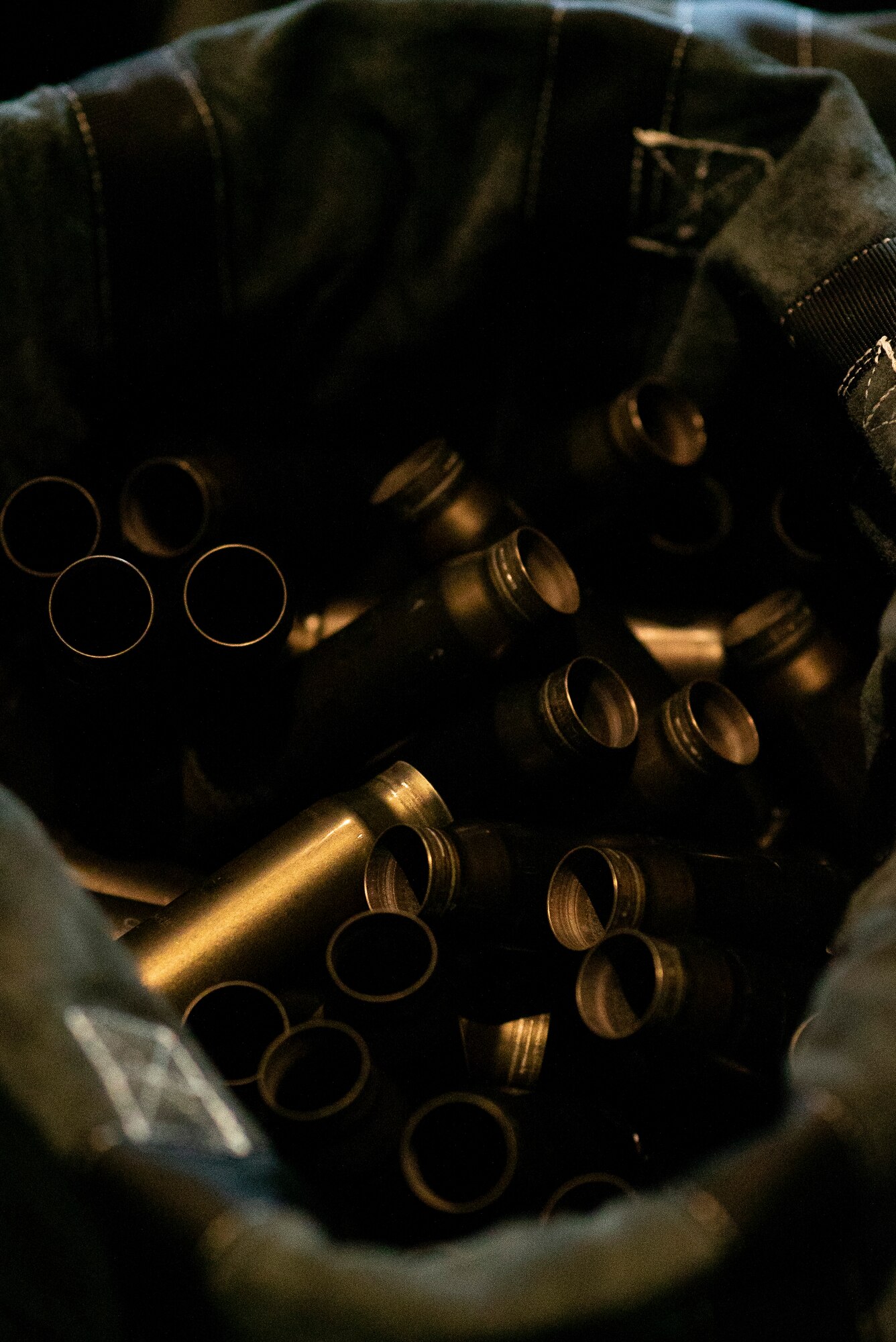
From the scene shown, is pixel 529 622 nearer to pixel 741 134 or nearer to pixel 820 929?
pixel 820 929

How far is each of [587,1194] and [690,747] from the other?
1.35ft

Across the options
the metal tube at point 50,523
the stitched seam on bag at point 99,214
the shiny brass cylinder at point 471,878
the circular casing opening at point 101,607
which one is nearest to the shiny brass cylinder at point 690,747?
the shiny brass cylinder at point 471,878

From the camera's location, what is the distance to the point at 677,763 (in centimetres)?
102

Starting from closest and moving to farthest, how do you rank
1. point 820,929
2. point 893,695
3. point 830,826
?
point 893,695, point 820,929, point 830,826

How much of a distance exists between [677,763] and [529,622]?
20 centimetres

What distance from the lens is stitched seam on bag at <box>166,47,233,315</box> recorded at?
3.56 ft

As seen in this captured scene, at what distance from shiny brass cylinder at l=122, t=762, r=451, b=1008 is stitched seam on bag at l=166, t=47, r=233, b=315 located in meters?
0.59

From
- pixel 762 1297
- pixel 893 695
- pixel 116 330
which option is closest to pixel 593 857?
pixel 893 695

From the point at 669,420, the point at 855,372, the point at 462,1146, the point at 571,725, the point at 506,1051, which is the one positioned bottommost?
the point at 506,1051

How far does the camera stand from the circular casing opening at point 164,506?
3.81 ft

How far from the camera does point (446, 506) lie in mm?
1153

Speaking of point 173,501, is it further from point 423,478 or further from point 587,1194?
point 587,1194

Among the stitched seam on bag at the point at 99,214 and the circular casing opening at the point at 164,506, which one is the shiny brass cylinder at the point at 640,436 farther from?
the stitched seam on bag at the point at 99,214

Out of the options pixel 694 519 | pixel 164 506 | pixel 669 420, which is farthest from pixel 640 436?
pixel 164 506
